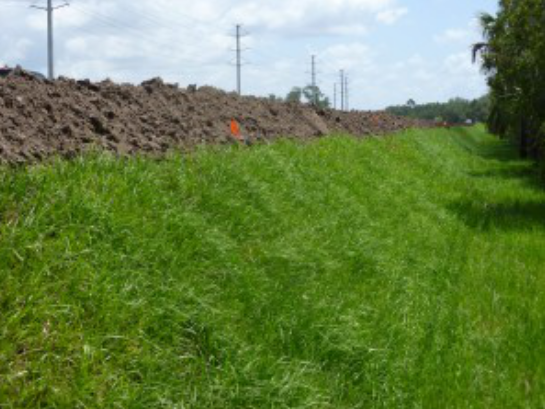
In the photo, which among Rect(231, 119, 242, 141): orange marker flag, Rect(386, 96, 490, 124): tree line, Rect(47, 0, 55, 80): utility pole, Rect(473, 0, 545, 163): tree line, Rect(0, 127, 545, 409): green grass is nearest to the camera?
Rect(0, 127, 545, 409): green grass

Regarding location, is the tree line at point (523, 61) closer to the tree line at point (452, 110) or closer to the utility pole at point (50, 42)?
the utility pole at point (50, 42)

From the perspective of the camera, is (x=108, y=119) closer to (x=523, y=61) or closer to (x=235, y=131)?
(x=235, y=131)

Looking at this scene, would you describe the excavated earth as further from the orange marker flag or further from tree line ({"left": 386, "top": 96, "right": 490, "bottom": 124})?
tree line ({"left": 386, "top": 96, "right": 490, "bottom": 124})

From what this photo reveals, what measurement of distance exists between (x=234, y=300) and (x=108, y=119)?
3.40m

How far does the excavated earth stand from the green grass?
497 mm

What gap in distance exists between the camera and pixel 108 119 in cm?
755

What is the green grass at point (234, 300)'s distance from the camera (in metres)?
3.58

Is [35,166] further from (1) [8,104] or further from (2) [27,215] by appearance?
(1) [8,104]

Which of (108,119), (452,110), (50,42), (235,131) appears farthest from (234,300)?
(452,110)

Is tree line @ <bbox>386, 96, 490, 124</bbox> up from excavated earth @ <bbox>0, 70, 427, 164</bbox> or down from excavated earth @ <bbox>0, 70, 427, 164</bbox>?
up

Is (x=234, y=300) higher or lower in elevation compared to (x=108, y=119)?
lower

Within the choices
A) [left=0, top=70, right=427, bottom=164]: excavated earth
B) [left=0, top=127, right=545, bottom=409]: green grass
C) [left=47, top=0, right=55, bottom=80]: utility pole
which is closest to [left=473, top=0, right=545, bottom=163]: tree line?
[left=0, top=70, right=427, bottom=164]: excavated earth

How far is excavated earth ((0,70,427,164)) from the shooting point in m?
5.97

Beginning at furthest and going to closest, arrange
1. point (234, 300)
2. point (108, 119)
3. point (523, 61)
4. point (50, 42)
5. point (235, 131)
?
point (50, 42) < point (523, 61) < point (235, 131) < point (108, 119) < point (234, 300)
